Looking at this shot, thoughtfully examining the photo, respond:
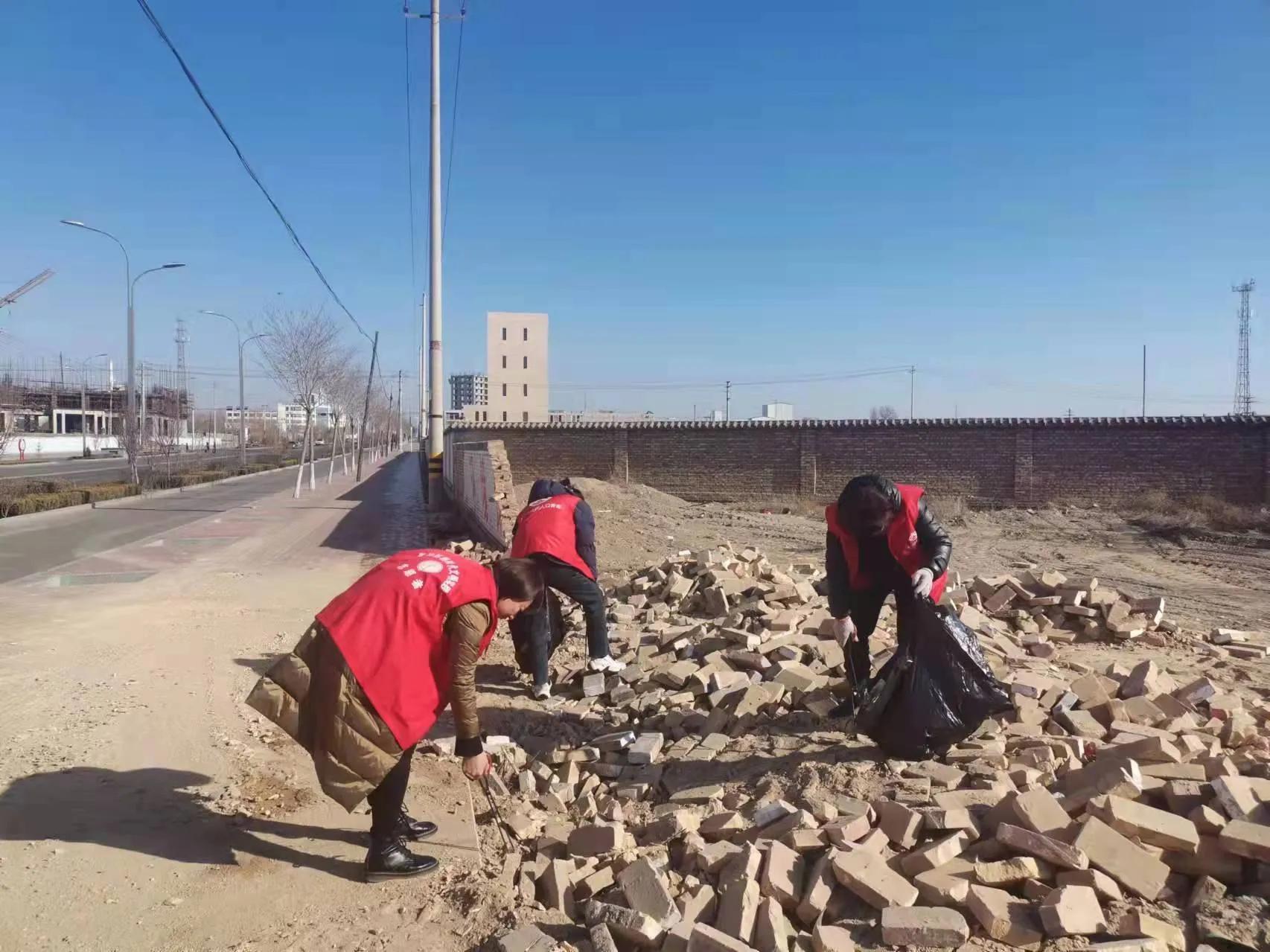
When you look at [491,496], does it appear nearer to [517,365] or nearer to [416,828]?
[416,828]

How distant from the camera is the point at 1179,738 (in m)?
4.20

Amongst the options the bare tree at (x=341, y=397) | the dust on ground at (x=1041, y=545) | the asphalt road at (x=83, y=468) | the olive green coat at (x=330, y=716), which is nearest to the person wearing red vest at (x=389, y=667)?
the olive green coat at (x=330, y=716)

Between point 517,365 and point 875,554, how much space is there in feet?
202

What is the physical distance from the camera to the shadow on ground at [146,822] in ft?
12.4

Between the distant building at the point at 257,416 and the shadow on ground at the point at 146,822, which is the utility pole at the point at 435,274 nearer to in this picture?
the shadow on ground at the point at 146,822

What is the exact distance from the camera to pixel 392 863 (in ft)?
11.8

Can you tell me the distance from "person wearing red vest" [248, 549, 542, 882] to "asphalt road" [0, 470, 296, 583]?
10.2m

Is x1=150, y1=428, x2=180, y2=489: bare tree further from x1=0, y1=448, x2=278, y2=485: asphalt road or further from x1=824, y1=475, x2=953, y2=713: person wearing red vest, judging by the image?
x1=824, y1=475, x2=953, y2=713: person wearing red vest

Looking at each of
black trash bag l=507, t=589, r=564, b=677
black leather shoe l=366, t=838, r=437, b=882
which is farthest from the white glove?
black leather shoe l=366, t=838, r=437, b=882

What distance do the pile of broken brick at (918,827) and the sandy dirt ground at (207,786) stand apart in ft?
0.83

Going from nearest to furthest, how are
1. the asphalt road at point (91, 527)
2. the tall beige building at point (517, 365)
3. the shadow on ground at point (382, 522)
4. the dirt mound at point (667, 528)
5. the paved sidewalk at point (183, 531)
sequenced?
the paved sidewalk at point (183, 531) < the asphalt road at point (91, 527) < the dirt mound at point (667, 528) < the shadow on ground at point (382, 522) < the tall beige building at point (517, 365)

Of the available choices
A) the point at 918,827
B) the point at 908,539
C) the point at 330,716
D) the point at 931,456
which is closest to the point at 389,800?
the point at 330,716

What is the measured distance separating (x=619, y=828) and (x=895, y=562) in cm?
204

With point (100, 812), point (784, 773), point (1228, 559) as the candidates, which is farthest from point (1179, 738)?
point (1228, 559)
